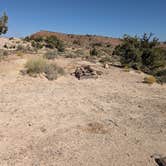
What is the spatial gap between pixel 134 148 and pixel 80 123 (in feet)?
6.81

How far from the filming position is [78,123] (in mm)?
7984

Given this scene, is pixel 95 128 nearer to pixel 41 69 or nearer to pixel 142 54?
pixel 41 69

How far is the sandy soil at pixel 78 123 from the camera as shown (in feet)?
19.6

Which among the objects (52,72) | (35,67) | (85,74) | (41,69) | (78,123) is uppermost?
(35,67)

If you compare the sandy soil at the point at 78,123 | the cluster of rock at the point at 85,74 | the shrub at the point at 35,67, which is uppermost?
the shrub at the point at 35,67

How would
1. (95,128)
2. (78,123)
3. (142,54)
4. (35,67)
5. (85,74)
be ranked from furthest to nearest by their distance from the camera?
1. (142,54)
2. (85,74)
3. (35,67)
4. (78,123)
5. (95,128)

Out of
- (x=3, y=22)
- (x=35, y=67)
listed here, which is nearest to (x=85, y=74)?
(x=35, y=67)

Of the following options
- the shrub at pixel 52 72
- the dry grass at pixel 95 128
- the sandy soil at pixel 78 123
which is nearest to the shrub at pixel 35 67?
the shrub at pixel 52 72

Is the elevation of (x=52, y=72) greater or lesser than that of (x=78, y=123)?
greater

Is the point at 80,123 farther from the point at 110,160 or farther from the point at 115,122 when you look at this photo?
the point at 110,160

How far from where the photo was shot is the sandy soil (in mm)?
5984

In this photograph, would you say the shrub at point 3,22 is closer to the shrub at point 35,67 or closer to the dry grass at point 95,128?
the shrub at point 35,67

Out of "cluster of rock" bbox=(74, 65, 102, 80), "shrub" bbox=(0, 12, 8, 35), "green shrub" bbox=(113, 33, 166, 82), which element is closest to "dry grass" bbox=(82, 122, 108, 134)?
"cluster of rock" bbox=(74, 65, 102, 80)

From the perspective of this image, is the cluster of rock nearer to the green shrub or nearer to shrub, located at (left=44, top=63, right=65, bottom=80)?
shrub, located at (left=44, top=63, right=65, bottom=80)
